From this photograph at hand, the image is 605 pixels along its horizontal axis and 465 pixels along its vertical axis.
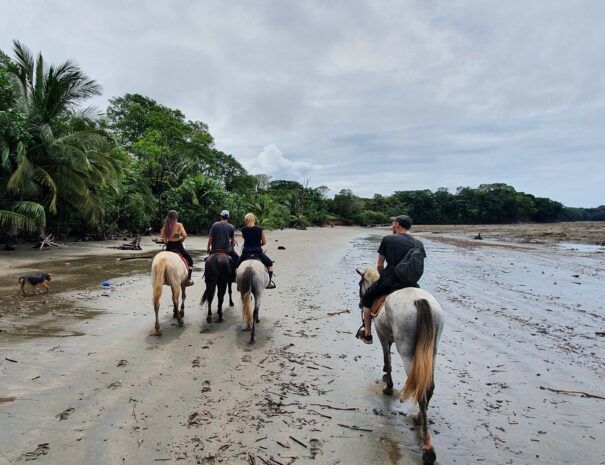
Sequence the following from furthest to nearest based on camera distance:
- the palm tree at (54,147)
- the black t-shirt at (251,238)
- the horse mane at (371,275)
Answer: the palm tree at (54,147) < the black t-shirt at (251,238) < the horse mane at (371,275)

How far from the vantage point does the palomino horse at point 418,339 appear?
3.54 metres

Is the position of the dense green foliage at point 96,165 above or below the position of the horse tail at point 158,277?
above

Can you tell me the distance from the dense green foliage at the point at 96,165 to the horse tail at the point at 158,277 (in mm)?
11610

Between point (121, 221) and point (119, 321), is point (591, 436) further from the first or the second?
point (121, 221)

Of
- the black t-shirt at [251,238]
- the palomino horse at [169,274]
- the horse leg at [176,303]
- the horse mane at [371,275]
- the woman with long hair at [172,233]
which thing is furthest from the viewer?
the woman with long hair at [172,233]

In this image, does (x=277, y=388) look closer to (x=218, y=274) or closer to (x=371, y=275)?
(x=371, y=275)

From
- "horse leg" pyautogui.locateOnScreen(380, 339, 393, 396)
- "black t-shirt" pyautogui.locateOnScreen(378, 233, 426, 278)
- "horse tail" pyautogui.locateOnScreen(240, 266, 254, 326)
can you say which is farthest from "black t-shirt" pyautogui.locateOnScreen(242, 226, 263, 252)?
"horse leg" pyautogui.locateOnScreen(380, 339, 393, 396)

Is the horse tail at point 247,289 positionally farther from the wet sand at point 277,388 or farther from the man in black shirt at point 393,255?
the man in black shirt at point 393,255

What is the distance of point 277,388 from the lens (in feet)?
14.6

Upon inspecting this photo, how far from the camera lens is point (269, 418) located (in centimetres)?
379

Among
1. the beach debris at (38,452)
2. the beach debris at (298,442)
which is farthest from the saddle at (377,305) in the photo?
the beach debris at (38,452)

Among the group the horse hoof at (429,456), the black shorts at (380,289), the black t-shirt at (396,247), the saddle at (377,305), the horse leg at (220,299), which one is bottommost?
the horse hoof at (429,456)

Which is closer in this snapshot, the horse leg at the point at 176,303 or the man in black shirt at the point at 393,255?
the man in black shirt at the point at 393,255

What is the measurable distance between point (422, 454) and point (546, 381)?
9.16ft
